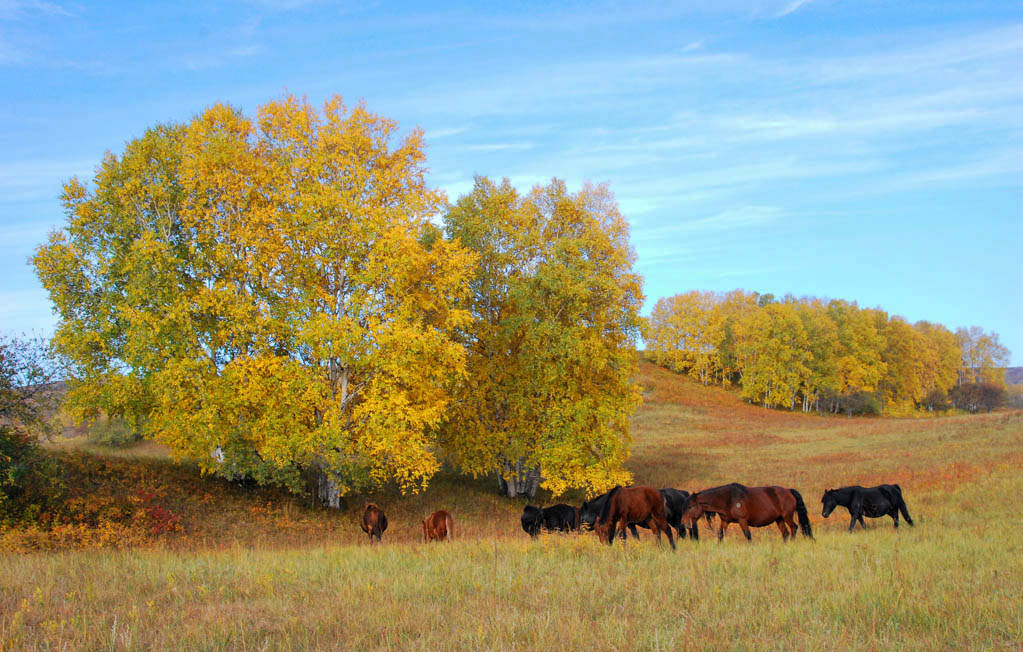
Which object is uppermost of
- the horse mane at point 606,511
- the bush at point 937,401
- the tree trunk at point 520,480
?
the bush at point 937,401

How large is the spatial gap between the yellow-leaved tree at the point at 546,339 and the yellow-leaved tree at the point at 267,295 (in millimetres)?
4183

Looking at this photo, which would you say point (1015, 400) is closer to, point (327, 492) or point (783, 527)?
point (783, 527)

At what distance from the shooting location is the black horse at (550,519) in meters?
16.7

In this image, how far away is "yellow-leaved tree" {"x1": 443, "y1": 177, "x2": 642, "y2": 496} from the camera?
24625mm

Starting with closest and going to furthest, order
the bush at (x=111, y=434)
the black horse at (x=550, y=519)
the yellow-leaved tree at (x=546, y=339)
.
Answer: the black horse at (x=550, y=519)
the yellow-leaved tree at (x=546, y=339)
the bush at (x=111, y=434)

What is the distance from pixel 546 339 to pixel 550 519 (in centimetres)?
916

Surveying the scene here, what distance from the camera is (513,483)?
1083 inches

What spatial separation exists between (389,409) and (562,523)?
644cm

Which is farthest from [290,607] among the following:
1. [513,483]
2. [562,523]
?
[513,483]

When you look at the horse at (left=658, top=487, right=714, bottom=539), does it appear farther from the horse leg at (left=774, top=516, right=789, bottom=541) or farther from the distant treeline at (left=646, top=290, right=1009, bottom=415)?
the distant treeline at (left=646, top=290, right=1009, bottom=415)

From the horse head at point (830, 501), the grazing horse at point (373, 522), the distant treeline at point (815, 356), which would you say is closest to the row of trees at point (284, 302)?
the grazing horse at point (373, 522)

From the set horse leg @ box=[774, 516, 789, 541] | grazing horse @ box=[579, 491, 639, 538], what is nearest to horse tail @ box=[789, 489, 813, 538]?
horse leg @ box=[774, 516, 789, 541]

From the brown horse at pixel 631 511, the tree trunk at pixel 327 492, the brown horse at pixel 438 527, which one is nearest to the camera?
the brown horse at pixel 631 511

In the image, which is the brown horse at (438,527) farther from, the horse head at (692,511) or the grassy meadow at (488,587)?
the horse head at (692,511)
